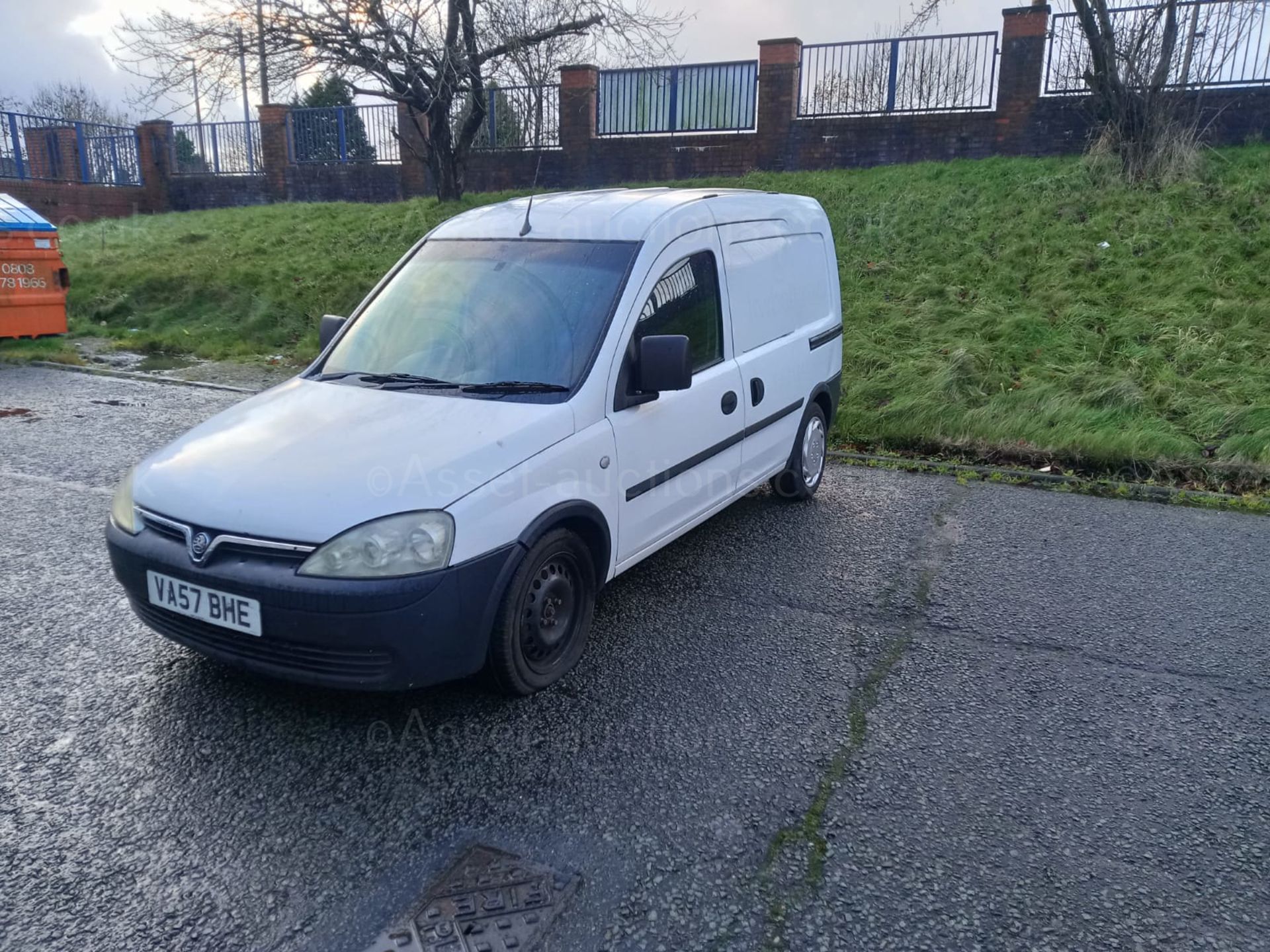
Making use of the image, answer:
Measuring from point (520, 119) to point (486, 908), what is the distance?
1789cm

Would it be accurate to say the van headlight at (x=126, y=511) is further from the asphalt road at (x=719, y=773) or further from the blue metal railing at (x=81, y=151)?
the blue metal railing at (x=81, y=151)

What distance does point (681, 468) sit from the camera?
4301mm

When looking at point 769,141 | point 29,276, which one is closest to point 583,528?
point 29,276

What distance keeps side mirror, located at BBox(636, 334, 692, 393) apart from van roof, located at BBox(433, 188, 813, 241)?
695 millimetres

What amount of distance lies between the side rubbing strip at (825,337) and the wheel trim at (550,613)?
2.74m

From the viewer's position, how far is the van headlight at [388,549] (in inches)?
118

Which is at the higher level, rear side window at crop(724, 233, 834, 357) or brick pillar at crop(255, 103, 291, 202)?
brick pillar at crop(255, 103, 291, 202)

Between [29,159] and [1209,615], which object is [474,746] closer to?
[1209,615]

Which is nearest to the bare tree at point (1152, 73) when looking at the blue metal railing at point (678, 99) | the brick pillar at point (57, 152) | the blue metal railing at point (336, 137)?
the blue metal railing at point (678, 99)

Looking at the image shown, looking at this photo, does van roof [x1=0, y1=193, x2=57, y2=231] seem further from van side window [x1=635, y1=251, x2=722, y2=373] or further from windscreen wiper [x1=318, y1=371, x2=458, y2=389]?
van side window [x1=635, y1=251, x2=722, y2=373]

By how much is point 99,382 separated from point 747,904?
9700 millimetres

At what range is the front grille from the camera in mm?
3061

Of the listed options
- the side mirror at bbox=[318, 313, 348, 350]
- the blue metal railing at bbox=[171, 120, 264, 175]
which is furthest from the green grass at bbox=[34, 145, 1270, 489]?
the blue metal railing at bbox=[171, 120, 264, 175]

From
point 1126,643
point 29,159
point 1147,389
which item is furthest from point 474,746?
point 29,159
